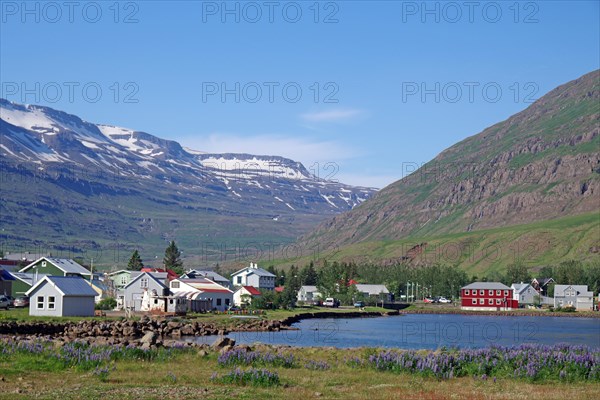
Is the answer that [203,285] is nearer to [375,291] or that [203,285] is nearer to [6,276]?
[6,276]

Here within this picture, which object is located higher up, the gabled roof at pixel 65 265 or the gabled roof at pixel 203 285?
the gabled roof at pixel 65 265

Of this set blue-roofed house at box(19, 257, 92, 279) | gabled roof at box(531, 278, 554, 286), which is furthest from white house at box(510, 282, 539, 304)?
blue-roofed house at box(19, 257, 92, 279)

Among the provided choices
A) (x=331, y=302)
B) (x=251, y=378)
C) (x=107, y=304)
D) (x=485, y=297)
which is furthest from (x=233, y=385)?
(x=485, y=297)

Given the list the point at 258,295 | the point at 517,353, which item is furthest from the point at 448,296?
the point at 517,353

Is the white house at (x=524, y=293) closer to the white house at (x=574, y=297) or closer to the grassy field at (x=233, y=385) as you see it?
the white house at (x=574, y=297)

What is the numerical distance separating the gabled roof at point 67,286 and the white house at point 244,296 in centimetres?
3786

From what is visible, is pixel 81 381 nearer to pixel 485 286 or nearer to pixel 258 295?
pixel 258 295

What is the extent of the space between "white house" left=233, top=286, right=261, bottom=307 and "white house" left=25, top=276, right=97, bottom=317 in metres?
39.8

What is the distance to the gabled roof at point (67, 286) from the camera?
74375 mm

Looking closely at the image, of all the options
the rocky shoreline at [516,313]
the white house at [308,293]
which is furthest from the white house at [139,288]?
the white house at [308,293]

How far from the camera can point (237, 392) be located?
85.7ft

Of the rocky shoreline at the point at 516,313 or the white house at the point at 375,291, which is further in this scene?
the white house at the point at 375,291

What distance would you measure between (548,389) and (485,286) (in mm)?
141198

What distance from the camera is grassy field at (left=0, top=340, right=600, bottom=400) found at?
25.7 meters
